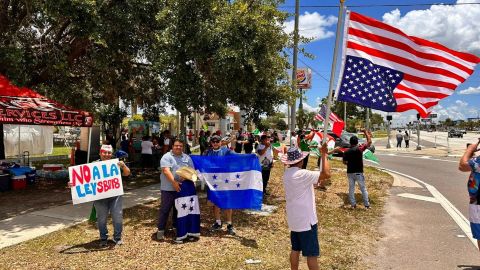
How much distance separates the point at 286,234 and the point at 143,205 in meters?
4.08

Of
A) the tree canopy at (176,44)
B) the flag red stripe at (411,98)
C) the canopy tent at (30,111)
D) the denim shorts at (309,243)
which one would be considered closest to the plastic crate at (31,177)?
the tree canopy at (176,44)

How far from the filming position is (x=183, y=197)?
7.16 m

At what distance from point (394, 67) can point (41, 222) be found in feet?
24.9

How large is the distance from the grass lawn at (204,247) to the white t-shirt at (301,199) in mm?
1385

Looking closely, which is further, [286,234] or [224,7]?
[224,7]

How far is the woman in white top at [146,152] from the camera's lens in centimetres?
1636

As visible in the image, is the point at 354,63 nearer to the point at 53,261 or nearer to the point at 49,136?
the point at 53,261

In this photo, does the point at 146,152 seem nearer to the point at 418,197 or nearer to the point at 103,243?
the point at 103,243

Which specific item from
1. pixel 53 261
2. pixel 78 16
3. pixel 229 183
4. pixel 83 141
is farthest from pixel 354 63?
pixel 83 141

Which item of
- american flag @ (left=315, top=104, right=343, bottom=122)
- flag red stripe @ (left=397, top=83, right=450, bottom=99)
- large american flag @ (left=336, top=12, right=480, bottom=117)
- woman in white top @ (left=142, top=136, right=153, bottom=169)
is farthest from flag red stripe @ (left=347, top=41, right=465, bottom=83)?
woman in white top @ (left=142, top=136, right=153, bottom=169)

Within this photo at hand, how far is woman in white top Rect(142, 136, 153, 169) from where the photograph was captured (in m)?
16.4

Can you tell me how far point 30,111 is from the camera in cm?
1005

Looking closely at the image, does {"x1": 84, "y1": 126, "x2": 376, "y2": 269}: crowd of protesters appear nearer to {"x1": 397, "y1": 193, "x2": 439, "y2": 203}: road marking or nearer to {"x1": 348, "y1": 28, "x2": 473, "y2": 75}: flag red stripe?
{"x1": 348, "y1": 28, "x2": 473, "y2": 75}: flag red stripe

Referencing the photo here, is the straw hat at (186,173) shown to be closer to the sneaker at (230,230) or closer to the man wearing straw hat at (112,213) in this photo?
the man wearing straw hat at (112,213)
